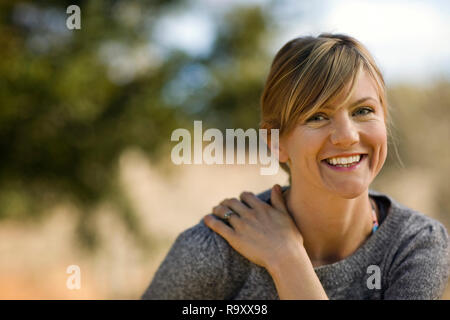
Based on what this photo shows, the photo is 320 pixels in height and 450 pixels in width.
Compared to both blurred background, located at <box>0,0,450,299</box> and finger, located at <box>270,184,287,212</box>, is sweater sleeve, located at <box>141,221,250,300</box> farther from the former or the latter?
blurred background, located at <box>0,0,450,299</box>

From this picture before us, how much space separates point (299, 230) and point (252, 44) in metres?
3.39

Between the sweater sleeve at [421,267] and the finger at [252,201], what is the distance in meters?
0.44

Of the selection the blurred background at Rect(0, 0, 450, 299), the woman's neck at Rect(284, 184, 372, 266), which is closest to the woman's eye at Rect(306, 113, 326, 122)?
the woman's neck at Rect(284, 184, 372, 266)

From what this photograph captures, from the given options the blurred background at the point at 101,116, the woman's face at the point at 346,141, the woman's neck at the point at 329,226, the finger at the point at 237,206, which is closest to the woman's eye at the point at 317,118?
the woman's face at the point at 346,141

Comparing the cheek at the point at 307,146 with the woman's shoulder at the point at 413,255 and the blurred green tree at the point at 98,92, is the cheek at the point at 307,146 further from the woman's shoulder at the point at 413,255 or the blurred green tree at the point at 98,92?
the blurred green tree at the point at 98,92

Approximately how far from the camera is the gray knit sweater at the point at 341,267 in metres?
1.47

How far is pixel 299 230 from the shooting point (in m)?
1.58

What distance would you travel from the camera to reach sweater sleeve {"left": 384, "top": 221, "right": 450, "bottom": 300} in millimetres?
1395

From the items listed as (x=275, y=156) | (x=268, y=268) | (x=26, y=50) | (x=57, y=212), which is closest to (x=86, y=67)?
(x=26, y=50)

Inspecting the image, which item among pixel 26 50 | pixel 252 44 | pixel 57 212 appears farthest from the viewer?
pixel 252 44

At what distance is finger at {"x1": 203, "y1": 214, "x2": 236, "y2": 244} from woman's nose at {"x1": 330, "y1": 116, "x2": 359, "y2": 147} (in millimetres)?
424

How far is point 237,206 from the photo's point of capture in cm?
161

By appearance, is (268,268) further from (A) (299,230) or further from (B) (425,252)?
(B) (425,252)
